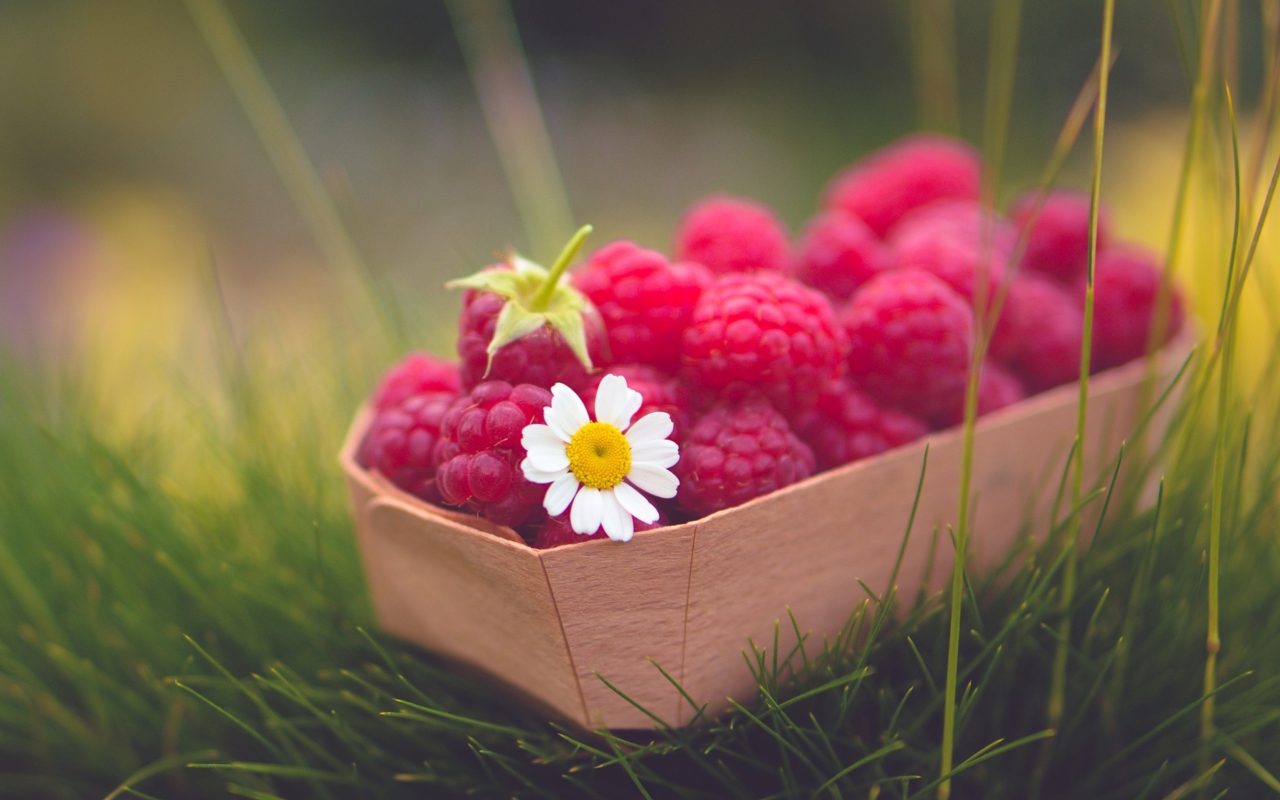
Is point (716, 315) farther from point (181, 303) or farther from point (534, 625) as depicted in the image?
point (181, 303)

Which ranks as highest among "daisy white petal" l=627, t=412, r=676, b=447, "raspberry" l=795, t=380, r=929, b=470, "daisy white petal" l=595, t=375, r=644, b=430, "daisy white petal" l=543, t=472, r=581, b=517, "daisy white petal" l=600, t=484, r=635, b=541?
"daisy white petal" l=595, t=375, r=644, b=430

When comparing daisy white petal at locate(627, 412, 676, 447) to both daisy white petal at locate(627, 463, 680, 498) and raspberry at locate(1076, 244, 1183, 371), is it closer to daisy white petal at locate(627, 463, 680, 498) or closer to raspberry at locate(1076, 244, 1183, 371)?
daisy white petal at locate(627, 463, 680, 498)

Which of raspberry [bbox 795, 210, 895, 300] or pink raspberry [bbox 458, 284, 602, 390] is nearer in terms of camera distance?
pink raspberry [bbox 458, 284, 602, 390]

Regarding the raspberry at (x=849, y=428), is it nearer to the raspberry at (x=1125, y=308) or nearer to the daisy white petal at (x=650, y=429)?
the daisy white petal at (x=650, y=429)

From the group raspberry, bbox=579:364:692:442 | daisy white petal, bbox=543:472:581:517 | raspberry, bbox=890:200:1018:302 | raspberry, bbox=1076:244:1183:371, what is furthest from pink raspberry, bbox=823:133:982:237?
daisy white petal, bbox=543:472:581:517

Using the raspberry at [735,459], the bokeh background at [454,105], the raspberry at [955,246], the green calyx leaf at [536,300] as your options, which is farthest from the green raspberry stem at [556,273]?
the bokeh background at [454,105]

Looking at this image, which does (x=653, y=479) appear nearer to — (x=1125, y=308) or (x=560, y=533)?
(x=560, y=533)
